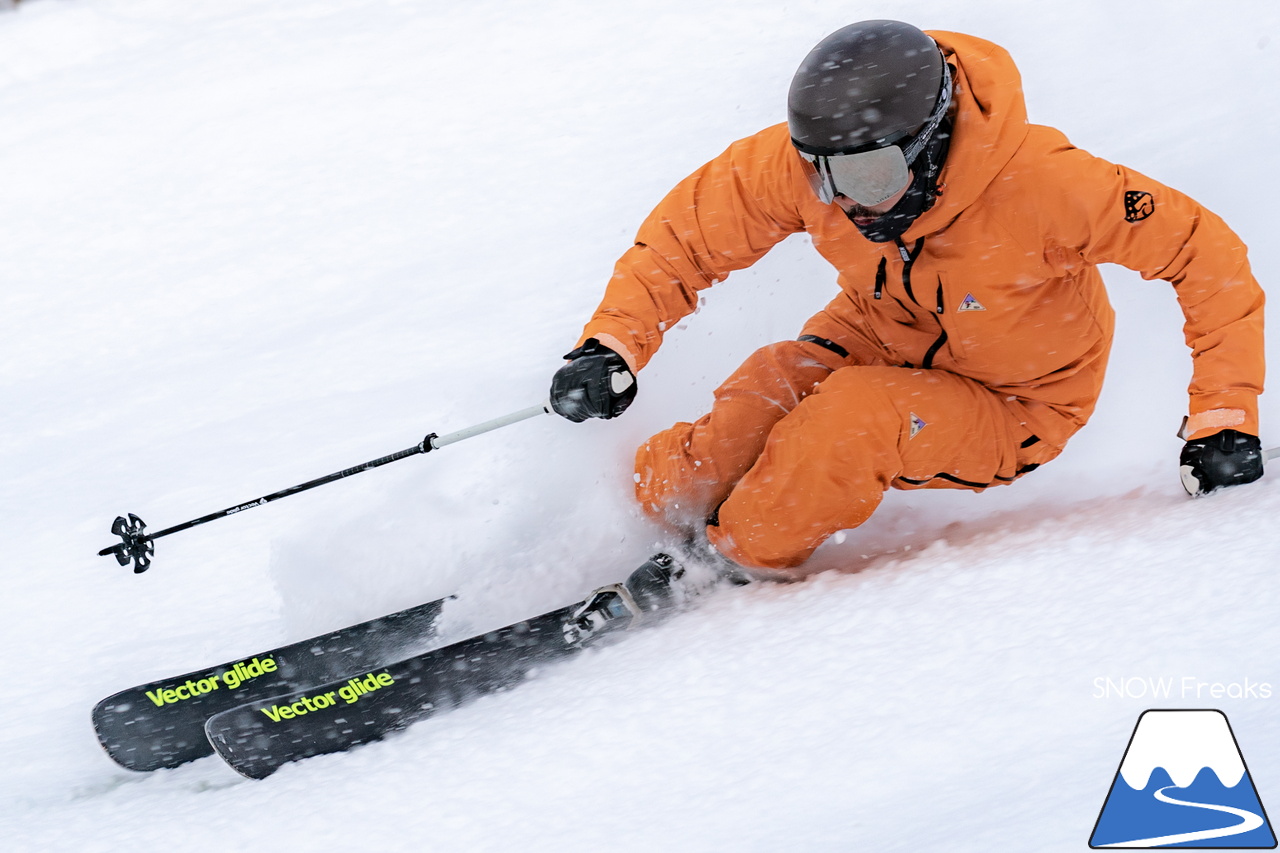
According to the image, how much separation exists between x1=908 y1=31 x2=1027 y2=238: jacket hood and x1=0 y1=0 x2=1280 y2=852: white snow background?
853 millimetres

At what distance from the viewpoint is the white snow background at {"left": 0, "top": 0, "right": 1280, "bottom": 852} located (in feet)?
5.96

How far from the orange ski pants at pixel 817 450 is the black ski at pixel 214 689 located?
34.2 inches

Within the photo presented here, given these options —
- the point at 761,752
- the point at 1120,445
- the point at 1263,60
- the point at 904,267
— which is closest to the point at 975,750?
the point at 761,752

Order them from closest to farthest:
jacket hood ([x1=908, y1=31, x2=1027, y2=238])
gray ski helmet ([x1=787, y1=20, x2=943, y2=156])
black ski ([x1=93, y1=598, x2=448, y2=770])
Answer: gray ski helmet ([x1=787, y1=20, x2=943, y2=156]) < jacket hood ([x1=908, y1=31, x2=1027, y2=238]) < black ski ([x1=93, y1=598, x2=448, y2=770])

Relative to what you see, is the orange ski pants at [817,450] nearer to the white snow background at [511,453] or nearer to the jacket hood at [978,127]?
the white snow background at [511,453]

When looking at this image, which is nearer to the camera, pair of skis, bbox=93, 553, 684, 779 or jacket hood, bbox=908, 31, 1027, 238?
jacket hood, bbox=908, 31, 1027, 238

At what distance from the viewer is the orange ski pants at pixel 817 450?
2.31 meters

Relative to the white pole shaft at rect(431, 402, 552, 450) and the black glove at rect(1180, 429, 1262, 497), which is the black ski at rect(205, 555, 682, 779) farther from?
the black glove at rect(1180, 429, 1262, 497)

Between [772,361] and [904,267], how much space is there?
0.51 meters

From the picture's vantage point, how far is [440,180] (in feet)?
16.7

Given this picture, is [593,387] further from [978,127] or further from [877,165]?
[978,127]

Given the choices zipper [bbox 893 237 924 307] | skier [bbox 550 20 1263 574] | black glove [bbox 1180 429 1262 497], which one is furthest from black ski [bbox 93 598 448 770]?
black glove [bbox 1180 429 1262 497]

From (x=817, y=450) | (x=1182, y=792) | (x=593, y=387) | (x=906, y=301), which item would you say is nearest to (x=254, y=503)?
(x=593, y=387)

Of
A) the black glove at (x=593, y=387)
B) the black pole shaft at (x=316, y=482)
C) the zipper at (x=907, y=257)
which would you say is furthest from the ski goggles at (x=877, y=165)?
the black pole shaft at (x=316, y=482)
